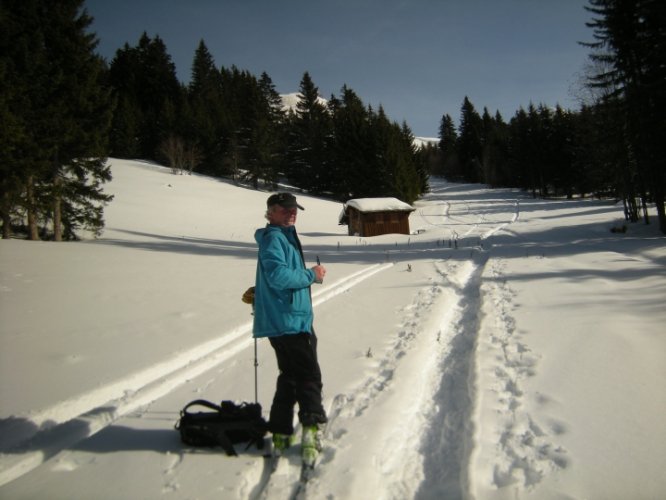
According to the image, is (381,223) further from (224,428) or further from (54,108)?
(224,428)

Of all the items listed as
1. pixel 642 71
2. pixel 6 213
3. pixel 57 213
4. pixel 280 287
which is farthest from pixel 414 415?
pixel 642 71

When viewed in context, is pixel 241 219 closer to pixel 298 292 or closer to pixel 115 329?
pixel 115 329

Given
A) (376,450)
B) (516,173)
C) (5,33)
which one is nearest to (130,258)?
(5,33)

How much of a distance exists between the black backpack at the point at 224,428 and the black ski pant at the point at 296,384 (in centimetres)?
26

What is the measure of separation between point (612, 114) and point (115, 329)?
27.7 m

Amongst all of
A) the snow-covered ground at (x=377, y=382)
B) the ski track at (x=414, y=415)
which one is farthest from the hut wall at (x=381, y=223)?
the ski track at (x=414, y=415)

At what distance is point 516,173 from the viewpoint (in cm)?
6762

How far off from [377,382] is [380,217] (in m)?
26.6

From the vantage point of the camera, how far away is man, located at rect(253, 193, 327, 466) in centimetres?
307

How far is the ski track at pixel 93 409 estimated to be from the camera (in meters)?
3.49

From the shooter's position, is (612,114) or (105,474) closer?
(105,474)

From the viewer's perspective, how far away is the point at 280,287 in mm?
2980

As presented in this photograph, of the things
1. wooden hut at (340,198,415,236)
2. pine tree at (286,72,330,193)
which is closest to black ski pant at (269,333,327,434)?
wooden hut at (340,198,415,236)

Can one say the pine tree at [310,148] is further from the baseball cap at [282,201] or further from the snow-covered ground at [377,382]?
the baseball cap at [282,201]
